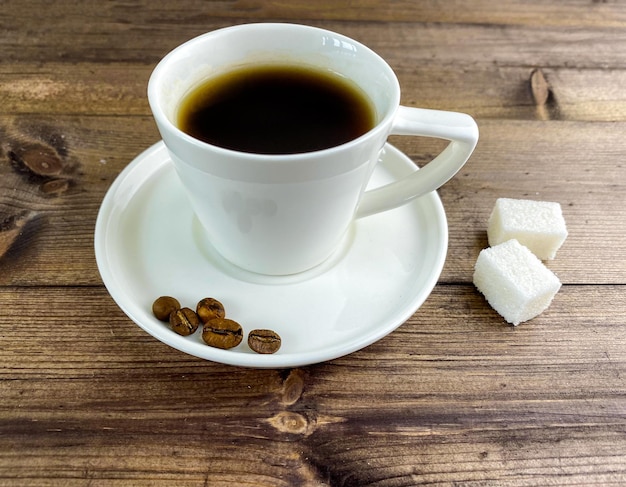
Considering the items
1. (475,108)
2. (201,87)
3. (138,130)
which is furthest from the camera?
(475,108)

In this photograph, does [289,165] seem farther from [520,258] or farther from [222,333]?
[520,258]

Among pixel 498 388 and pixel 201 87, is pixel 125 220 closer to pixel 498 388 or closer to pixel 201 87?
pixel 201 87

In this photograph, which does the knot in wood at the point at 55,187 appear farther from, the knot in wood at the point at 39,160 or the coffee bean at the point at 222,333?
the coffee bean at the point at 222,333

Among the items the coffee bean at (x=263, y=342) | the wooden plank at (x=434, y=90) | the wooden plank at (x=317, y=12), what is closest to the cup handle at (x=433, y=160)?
the coffee bean at (x=263, y=342)

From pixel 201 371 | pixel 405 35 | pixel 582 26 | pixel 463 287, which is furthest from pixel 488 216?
pixel 582 26

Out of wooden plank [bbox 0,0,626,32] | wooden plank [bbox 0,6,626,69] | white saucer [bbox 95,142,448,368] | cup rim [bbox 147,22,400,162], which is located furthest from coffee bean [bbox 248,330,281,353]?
wooden plank [bbox 0,0,626,32]

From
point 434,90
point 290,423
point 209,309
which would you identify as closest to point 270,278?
point 209,309
